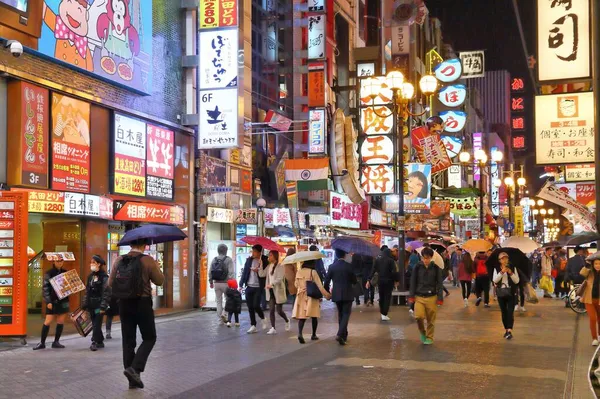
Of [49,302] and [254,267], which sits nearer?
[49,302]

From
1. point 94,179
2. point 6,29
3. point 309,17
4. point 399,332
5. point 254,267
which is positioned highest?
point 309,17

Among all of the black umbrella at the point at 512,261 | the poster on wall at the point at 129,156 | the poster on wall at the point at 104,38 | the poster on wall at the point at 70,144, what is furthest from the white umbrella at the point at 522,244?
the poster on wall at the point at 70,144

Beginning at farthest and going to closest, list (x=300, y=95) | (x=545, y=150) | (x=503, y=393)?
(x=300, y=95)
(x=545, y=150)
(x=503, y=393)

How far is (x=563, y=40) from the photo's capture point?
1373cm

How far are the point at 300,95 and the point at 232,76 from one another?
1716 centimetres

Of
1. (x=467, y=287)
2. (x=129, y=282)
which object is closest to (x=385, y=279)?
(x=467, y=287)

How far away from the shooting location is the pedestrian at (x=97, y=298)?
49.7ft

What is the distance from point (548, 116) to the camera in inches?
597

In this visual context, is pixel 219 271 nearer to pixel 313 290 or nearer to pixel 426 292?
pixel 313 290

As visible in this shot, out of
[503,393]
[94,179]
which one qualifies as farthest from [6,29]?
[503,393]

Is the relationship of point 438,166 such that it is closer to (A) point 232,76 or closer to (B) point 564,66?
(A) point 232,76

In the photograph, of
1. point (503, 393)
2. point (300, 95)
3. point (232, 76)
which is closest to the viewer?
point (503, 393)

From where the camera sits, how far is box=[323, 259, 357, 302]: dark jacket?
51.8 feet

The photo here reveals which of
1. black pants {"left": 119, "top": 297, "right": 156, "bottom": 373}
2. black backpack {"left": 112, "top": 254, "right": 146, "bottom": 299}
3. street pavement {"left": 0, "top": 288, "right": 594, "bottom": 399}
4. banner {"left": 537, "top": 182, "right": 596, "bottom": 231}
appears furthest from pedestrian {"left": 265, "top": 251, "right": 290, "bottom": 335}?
black backpack {"left": 112, "top": 254, "right": 146, "bottom": 299}
